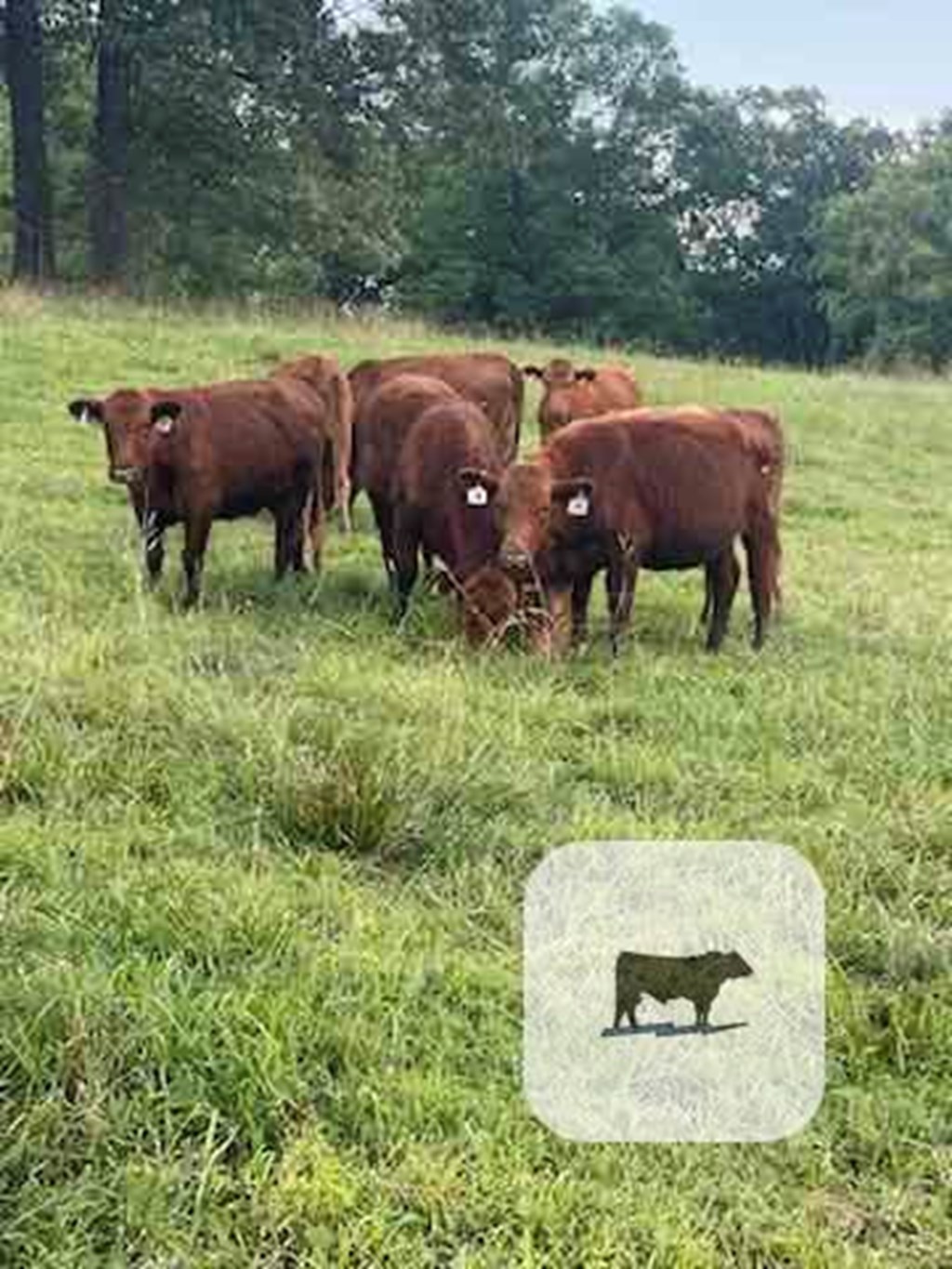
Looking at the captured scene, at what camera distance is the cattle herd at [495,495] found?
313 inches

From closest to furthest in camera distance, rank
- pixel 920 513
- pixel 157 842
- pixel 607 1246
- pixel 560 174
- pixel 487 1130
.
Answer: pixel 607 1246 < pixel 487 1130 < pixel 157 842 < pixel 920 513 < pixel 560 174

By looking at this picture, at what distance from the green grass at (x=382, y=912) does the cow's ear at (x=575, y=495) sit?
71cm

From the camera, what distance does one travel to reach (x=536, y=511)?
7.91 m

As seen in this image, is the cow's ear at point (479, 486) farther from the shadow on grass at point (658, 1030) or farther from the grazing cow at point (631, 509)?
the shadow on grass at point (658, 1030)

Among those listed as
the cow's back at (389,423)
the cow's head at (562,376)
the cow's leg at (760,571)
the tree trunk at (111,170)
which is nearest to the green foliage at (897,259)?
the tree trunk at (111,170)

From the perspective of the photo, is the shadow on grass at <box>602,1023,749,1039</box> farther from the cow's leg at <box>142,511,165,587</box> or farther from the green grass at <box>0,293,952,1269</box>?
the cow's leg at <box>142,511,165,587</box>

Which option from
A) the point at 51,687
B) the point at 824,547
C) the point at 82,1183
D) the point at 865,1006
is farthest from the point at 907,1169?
the point at 824,547

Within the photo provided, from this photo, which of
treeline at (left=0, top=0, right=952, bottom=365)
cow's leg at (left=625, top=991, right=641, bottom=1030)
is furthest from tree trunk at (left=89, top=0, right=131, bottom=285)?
cow's leg at (left=625, top=991, right=641, bottom=1030)

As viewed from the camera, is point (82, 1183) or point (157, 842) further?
point (157, 842)

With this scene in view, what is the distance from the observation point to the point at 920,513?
577 inches

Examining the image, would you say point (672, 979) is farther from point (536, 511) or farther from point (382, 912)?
point (536, 511)

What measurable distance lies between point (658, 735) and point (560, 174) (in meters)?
50.3

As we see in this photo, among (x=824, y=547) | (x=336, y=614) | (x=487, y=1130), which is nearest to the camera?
(x=487, y=1130)

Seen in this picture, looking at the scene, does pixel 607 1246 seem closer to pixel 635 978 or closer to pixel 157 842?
pixel 635 978
